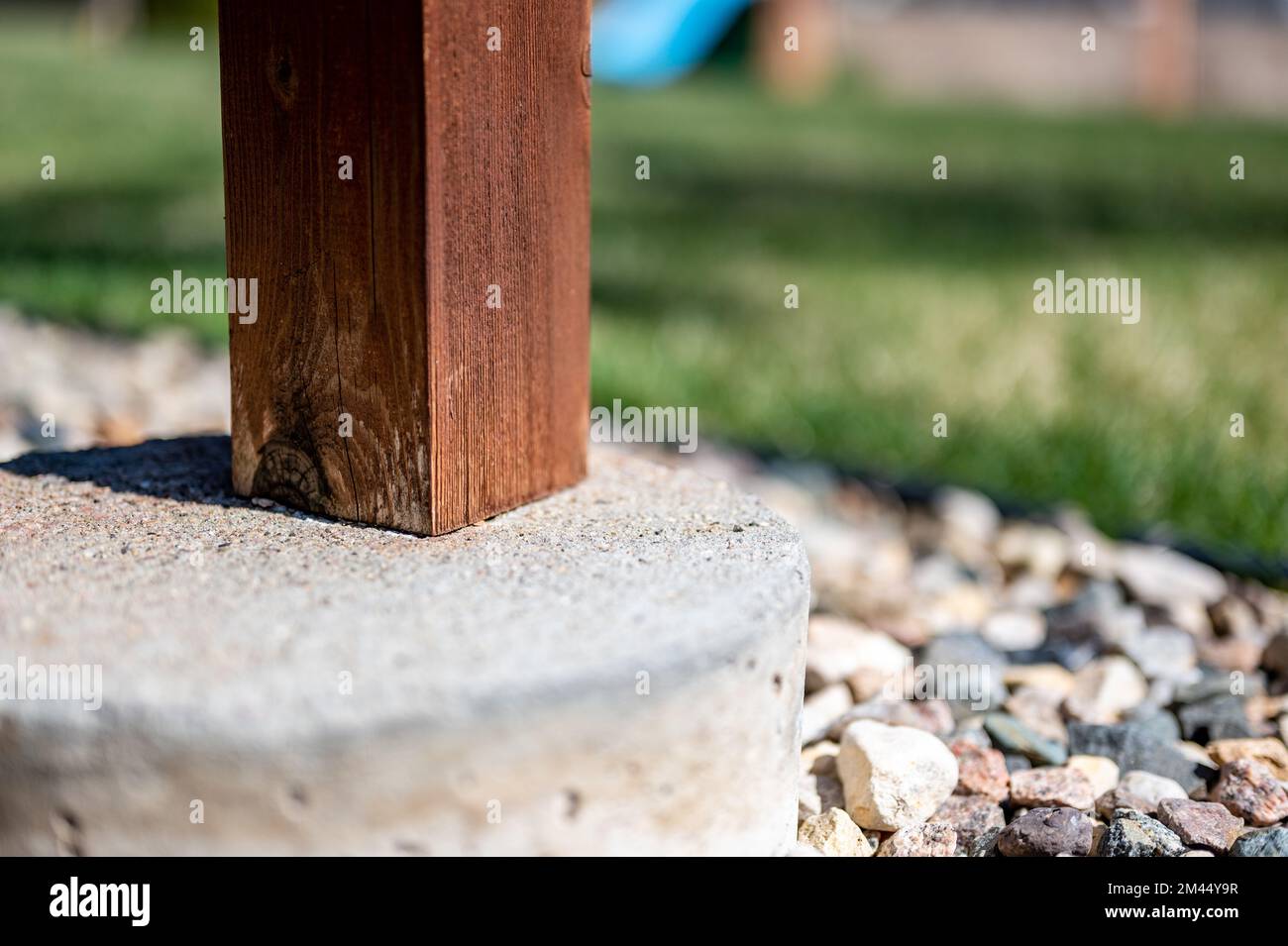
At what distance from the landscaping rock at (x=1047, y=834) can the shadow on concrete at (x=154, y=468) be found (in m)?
1.37

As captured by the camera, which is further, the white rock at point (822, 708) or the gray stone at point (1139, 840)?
the white rock at point (822, 708)

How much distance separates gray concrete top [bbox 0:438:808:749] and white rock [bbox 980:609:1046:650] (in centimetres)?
111

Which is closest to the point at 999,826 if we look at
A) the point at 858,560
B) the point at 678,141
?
the point at 858,560

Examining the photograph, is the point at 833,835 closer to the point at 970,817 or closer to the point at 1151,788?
the point at 970,817

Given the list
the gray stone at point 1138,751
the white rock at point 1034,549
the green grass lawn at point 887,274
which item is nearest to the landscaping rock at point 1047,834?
the gray stone at point 1138,751

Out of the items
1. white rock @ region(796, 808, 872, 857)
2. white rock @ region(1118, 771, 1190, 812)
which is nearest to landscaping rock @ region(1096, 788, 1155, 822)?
white rock @ region(1118, 771, 1190, 812)

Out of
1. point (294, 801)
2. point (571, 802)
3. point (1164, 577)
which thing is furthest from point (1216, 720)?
point (294, 801)

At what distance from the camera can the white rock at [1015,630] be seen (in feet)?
10.3

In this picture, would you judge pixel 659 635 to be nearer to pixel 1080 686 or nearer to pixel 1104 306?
pixel 1080 686

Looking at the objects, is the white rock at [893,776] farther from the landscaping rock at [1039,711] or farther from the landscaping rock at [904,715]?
the landscaping rock at [1039,711]

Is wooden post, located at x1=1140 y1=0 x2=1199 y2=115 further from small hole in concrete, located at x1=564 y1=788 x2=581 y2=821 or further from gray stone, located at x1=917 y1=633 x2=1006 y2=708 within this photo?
small hole in concrete, located at x1=564 y1=788 x2=581 y2=821

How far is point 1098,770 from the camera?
2377mm

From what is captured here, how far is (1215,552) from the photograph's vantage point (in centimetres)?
348

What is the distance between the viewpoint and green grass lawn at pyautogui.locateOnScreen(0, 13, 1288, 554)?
4.28 metres
